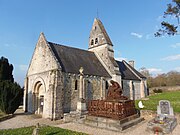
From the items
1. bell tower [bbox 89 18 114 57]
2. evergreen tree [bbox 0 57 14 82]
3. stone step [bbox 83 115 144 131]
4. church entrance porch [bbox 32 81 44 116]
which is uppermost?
bell tower [bbox 89 18 114 57]

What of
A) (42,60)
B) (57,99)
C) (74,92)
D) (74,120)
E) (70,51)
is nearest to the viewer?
(74,120)

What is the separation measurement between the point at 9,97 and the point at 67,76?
632cm

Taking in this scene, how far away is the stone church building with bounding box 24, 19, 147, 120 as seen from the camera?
1460 centimetres

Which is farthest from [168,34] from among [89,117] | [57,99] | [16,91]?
[16,91]

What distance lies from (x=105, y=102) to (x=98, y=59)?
44.3ft

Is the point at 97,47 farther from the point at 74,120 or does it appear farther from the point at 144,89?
the point at 74,120

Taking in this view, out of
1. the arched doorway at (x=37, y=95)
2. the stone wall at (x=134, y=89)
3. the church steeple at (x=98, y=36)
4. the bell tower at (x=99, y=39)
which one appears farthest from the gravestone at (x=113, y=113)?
the church steeple at (x=98, y=36)

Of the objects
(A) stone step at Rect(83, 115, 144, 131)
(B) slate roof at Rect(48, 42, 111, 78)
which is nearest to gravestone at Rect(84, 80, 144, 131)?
(A) stone step at Rect(83, 115, 144, 131)

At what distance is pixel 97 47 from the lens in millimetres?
24250

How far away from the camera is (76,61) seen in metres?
18.7

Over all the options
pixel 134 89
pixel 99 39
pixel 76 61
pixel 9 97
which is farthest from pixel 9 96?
pixel 134 89

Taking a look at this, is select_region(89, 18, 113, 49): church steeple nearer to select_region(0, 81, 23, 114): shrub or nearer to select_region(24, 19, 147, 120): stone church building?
select_region(24, 19, 147, 120): stone church building

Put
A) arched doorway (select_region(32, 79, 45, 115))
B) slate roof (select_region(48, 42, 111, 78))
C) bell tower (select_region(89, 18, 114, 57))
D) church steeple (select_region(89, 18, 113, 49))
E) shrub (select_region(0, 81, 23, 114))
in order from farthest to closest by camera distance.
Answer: church steeple (select_region(89, 18, 113, 49))
bell tower (select_region(89, 18, 114, 57))
arched doorway (select_region(32, 79, 45, 115))
slate roof (select_region(48, 42, 111, 78))
shrub (select_region(0, 81, 23, 114))

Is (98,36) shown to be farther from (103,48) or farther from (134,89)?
(134,89)
